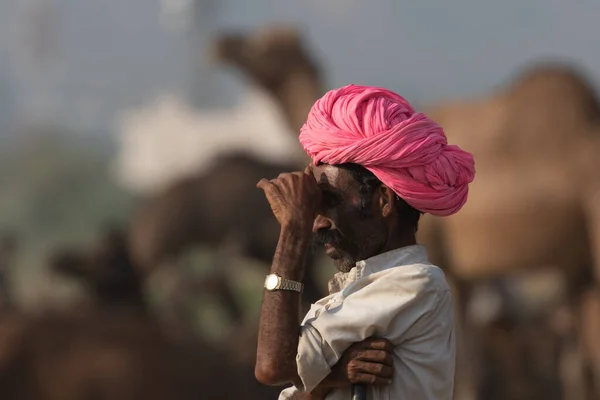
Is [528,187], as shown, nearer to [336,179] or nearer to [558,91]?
[558,91]

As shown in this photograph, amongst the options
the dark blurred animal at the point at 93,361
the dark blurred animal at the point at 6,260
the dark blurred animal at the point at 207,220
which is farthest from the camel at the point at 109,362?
the dark blurred animal at the point at 6,260

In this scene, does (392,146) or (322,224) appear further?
(322,224)

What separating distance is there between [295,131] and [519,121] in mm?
1977

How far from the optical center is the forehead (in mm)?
2023

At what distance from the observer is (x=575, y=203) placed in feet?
27.4

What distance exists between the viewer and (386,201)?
79.7 inches

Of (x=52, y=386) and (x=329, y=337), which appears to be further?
(x=52, y=386)

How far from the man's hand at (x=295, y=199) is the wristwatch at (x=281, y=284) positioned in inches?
3.4

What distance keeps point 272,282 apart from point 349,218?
19 centimetres

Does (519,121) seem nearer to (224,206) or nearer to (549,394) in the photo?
(549,394)

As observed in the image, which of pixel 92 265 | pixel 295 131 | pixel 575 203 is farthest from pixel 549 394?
pixel 92 265

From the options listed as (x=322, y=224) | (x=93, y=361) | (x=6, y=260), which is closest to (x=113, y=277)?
(x=6, y=260)

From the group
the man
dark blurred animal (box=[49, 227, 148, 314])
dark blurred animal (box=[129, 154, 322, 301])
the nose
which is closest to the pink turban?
the man

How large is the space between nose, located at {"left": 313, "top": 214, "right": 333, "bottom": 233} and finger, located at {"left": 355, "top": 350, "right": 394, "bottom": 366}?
25cm
